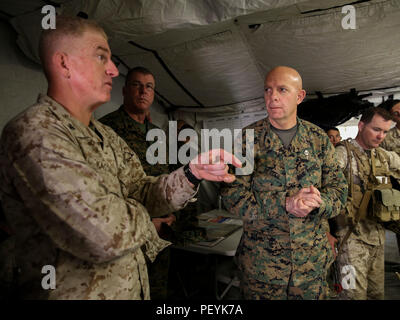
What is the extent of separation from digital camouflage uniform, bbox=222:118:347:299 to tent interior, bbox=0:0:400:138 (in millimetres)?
897

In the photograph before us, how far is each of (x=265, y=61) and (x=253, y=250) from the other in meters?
2.02

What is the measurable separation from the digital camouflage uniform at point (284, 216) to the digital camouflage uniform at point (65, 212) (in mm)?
814

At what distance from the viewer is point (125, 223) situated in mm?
745

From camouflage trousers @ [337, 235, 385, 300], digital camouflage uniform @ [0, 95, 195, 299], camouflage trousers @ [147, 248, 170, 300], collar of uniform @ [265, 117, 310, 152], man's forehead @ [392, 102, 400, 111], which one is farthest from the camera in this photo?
man's forehead @ [392, 102, 400, 111]

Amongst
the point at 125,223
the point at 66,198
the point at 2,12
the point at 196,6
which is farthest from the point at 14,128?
the point at 2,12

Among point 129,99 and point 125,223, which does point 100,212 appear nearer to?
point 125,223

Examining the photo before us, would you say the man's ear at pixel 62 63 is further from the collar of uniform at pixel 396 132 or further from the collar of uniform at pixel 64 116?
the collar of uniform at pixel 396 132

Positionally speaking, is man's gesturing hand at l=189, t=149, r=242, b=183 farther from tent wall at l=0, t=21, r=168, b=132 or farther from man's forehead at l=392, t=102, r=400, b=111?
man's forehead at l=392, t=102, r=400, b=111

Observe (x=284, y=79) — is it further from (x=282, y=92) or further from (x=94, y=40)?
(x=94, y=40)

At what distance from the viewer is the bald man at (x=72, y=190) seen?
686mm

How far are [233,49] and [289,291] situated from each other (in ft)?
7.17

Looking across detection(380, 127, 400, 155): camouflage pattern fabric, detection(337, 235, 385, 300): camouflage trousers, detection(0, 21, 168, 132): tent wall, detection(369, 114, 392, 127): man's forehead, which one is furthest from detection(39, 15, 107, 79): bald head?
detection(380, 127, 400, 155): camouflage pattern fabric

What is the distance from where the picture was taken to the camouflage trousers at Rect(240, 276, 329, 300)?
4.70 ft

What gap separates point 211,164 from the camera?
0.96m
